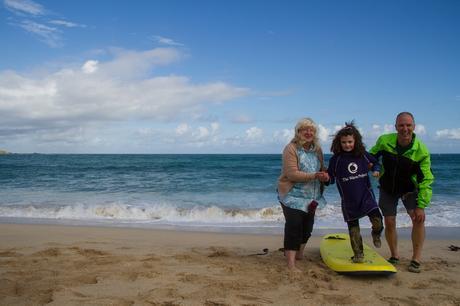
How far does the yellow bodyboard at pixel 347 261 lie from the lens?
13.6 ft

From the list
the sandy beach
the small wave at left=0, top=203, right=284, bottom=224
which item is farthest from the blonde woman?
the small wave at left=0, top=203, right=284, bottom=224

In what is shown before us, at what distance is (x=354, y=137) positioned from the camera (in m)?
4.29

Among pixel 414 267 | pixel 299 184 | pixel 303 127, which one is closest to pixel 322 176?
pixel 299 184

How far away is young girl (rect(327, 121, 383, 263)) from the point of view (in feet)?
14.0

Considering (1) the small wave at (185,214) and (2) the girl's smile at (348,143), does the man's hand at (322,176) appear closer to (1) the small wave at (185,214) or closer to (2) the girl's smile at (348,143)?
(2) the girl's smile at (348,143)

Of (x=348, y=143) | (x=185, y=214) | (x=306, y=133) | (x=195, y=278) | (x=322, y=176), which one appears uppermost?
(x=306, y=133)

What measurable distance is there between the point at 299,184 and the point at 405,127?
55.0 inches

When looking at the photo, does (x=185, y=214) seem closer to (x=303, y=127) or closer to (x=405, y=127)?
(x=303, y=127)

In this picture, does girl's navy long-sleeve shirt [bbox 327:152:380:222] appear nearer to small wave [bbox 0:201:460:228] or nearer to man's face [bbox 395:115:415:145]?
man's face [bbox 395:115:415:145]

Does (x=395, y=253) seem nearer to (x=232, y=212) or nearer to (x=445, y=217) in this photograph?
(x=445, y=217)

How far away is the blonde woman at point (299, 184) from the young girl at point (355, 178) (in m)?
0.23

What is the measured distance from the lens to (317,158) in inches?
178

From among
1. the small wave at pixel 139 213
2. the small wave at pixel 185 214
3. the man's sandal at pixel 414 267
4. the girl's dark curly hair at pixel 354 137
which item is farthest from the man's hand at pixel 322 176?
the small wave at pixel 139 213

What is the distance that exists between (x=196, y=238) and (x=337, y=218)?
4446mm
